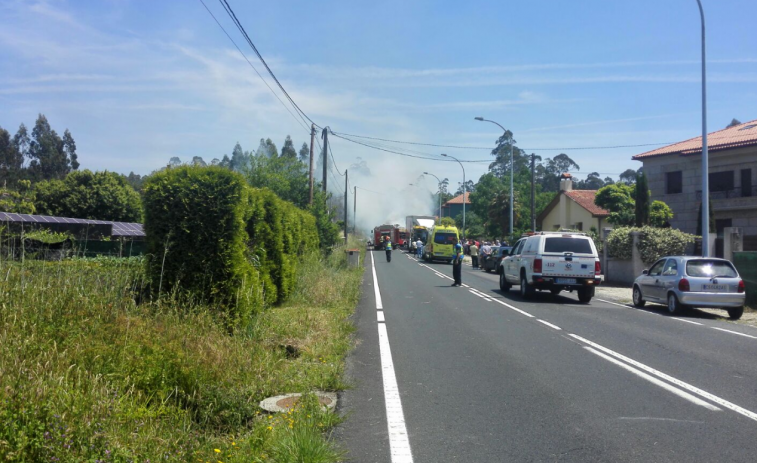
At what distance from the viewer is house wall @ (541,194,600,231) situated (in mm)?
46938

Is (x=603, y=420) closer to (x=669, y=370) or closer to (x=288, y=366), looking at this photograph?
(x=669, y=370)

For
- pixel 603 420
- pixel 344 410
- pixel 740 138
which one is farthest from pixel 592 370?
pixel 740 138

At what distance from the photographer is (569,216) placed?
163 ft

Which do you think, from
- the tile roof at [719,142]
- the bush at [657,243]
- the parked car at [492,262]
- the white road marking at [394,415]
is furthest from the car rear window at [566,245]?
the tile roof at [719,142]

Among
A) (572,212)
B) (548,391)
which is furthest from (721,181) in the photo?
(548,391)

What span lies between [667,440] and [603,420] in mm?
711

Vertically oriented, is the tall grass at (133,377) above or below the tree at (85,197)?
below

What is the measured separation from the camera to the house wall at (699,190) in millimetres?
33344

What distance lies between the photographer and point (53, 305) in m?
6.47

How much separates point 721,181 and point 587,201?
14373 mm

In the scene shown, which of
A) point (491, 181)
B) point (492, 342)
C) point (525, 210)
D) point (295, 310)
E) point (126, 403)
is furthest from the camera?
point (491, 181)

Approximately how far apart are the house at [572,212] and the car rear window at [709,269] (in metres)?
29.2

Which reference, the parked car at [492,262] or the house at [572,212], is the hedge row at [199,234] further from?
the house at [572,212]

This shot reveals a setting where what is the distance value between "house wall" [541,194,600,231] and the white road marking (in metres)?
39.9
